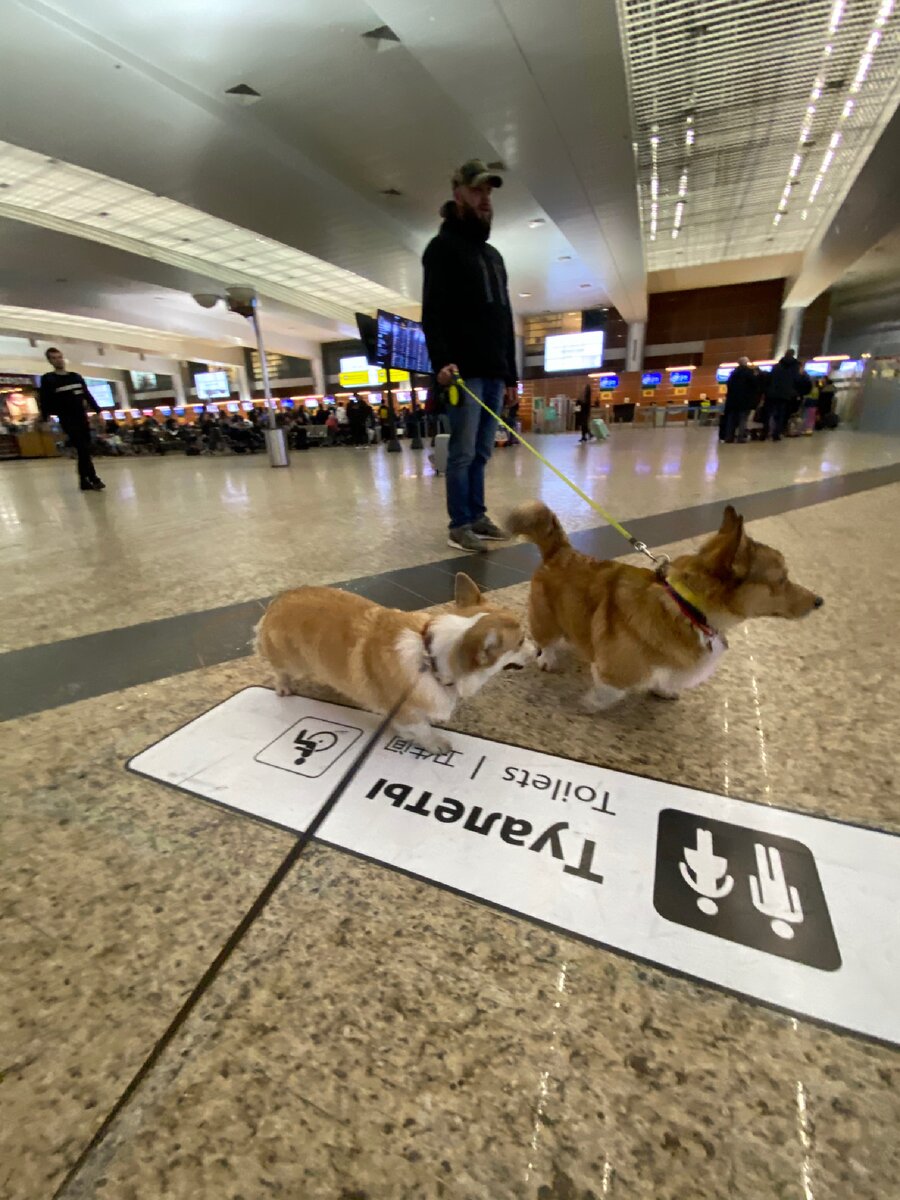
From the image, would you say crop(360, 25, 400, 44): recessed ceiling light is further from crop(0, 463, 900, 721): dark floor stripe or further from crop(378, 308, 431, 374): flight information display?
crop(0, 463, 900, 721): dark floor stripe

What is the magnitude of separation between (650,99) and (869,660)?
941 centimetres

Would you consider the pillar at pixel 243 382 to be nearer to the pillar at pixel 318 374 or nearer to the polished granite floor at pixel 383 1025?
the pillar at pixel 318 374

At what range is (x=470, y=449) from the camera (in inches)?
122

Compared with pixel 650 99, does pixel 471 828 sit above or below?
below

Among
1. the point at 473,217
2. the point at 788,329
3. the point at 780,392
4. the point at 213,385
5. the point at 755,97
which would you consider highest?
the point at 755,97

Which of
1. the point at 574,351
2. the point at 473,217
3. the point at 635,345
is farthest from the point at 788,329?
the point at 473,217

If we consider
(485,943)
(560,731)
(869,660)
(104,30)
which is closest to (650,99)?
(104,30)

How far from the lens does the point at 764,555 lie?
1.30 meters

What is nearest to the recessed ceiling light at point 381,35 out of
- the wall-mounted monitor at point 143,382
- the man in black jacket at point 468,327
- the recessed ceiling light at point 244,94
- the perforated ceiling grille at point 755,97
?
the recessed ceiling light at point 244,94

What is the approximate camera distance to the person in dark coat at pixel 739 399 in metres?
10.7

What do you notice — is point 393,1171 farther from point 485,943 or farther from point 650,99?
point 650,99

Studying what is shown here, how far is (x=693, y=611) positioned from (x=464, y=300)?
2.42m

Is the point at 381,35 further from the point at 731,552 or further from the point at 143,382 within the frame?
the point at 143,382

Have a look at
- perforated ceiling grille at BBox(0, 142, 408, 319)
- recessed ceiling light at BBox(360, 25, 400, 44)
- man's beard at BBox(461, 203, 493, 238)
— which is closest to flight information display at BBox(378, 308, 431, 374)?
perforated ceiling grille at BBox(0, 142, 408, 319)
